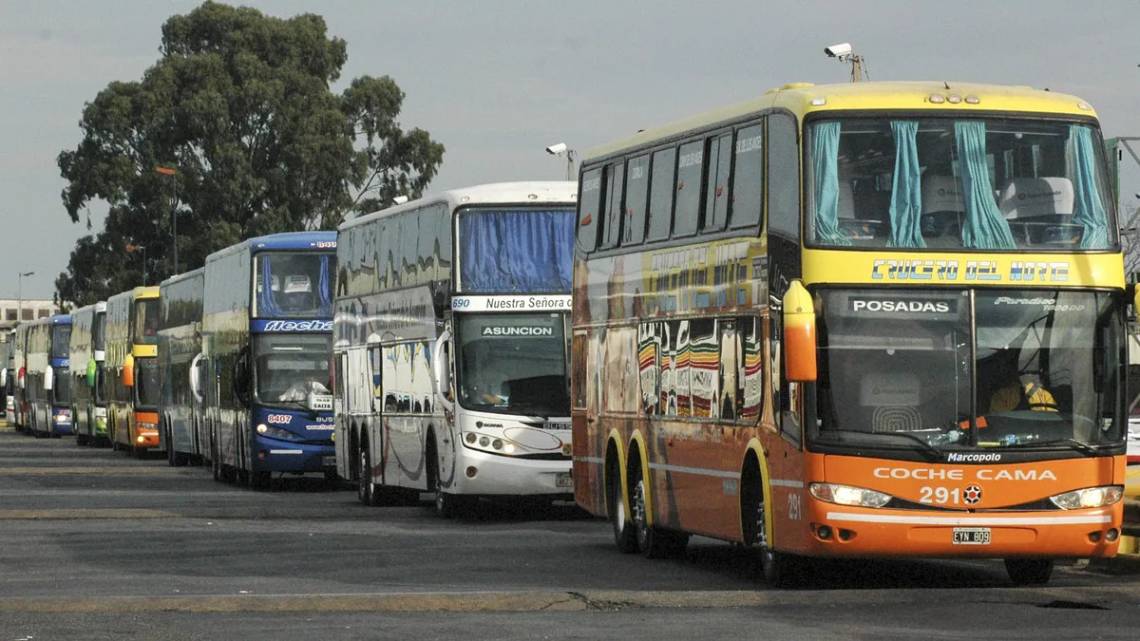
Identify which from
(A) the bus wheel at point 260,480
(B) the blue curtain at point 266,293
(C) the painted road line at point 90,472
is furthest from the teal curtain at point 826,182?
(C) the painted road line at point 90,472

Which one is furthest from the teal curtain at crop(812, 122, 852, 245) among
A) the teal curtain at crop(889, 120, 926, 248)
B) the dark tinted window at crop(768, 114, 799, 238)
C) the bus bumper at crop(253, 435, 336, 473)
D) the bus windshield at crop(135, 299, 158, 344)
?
the bus windshield at crop(135, 299, 158, 344)

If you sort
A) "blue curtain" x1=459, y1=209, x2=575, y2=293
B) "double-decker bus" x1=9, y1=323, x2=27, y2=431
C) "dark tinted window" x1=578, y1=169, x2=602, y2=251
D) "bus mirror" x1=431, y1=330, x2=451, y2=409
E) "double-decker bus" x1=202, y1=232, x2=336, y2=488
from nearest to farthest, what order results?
"dark tinted window" x1=578, y1=169, x2=602, y2=251, "blue curtain" x1=459, y1=209, x2=575, y2=293, "bus mirror" x1=431, y1=330, x2=451, y2=409, "double-decker bus" x1=202, y1=232, x2=336, y2=488, "double-decker bus" x1=9, y1=323, x2=27, y2=431

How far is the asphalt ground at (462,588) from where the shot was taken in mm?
15258

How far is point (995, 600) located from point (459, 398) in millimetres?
11998

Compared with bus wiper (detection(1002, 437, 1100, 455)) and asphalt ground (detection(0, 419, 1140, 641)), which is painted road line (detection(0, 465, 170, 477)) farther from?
bus wiper (detection(1002, 437, 1100, 455))

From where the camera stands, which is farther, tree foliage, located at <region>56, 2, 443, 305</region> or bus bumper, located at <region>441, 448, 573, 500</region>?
tree foliage, located at <region>56, 2, 443, 305</region>

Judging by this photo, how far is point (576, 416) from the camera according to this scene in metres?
25.2

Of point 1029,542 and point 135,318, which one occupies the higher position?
point 135,318

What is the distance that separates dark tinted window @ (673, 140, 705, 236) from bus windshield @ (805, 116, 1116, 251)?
2.79 m

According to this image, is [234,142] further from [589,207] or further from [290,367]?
[589,207]

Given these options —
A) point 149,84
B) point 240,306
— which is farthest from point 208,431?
point 149,84

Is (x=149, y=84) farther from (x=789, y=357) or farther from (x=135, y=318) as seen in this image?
(x=789, y=357)

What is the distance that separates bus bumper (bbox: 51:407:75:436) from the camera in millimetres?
83812

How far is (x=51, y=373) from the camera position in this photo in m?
83.8
